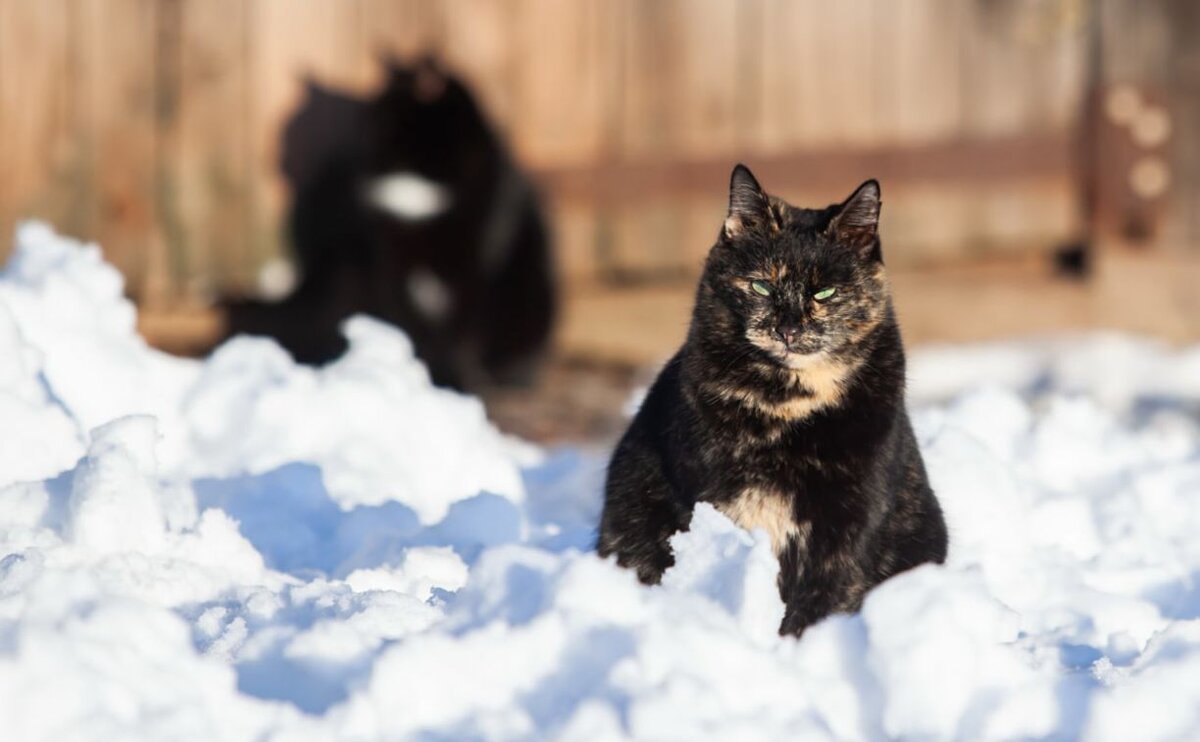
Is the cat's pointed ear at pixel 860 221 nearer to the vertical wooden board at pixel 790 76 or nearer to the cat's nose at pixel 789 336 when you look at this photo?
the cat's nose at pixel 789 336

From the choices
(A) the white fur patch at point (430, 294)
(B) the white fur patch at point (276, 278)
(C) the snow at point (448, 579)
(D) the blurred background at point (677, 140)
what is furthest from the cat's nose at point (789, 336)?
(B) the white fur patch at point (276, 278)

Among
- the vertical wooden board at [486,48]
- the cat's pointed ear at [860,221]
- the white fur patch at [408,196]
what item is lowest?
the white fur patch at [408,196]

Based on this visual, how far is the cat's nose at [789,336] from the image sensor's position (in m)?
2.82

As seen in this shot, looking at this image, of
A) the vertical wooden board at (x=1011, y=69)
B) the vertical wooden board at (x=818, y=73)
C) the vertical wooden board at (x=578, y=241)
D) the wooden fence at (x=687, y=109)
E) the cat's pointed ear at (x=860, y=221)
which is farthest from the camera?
the vertical wooden board at (x=578, y=241)

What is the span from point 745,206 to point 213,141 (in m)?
4.14

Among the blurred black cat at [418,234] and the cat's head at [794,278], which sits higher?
the cat's head at [794,278]

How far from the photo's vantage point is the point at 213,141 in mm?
6531

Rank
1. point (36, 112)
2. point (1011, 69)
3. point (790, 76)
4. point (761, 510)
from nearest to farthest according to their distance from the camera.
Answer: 1. point (761, 510)
2. point (36, 112)
3. point (1011, 69)
4. point (790, 76)

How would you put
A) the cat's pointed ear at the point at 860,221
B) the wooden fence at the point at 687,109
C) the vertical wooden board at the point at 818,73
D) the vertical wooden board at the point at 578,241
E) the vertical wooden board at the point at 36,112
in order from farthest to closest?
the vertical wooden board at the point at 578,241, the vertical wooden board at the point at 818,73, the wooden fence at the point at 687,109, the vertical wooden board at the point at 36,112, the cat's pointed ear at the point at 860,221

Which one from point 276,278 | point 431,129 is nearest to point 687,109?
point 431,129

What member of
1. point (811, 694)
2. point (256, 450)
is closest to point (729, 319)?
point (811, 694)

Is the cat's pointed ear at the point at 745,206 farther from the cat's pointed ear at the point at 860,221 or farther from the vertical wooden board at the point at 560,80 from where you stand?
the vertical wooden board at the point at 560,80

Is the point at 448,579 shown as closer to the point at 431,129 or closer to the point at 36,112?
the point at 431,129

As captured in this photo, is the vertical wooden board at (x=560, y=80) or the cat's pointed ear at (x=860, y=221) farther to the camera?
the vertical wooden board at (x=560, y=80)
